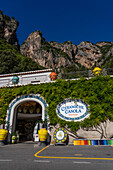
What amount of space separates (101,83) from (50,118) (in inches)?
204

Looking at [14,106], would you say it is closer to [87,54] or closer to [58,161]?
[58,161]

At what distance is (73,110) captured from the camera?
10.4m

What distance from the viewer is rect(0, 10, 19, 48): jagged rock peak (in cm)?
6838

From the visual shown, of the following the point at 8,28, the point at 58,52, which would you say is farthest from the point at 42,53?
the point at 8,28

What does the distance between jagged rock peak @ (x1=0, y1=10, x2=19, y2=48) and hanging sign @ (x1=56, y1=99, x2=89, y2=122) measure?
6711 cm

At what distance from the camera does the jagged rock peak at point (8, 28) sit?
68375mm

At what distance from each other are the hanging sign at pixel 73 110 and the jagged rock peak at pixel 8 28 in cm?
6711

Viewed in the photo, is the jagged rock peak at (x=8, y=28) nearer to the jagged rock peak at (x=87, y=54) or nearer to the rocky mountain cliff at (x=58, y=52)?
the rocky mountain cliff at (x=58, y=52)

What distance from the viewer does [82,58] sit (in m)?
108

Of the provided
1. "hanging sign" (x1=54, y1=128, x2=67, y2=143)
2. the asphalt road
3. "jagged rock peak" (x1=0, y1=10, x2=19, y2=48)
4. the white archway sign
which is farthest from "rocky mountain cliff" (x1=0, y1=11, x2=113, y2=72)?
the asphalt road

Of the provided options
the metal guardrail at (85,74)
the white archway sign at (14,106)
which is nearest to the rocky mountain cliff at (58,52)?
the metal guardrail at (85,74)

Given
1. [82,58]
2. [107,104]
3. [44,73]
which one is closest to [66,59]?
[82,58]

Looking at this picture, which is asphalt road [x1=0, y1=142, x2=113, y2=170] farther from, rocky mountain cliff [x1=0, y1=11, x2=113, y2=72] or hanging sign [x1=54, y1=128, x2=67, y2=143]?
rocky mountain cliff [x1=0, y1=11, x2=113, y2=72]

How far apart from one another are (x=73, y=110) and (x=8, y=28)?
7516 centimetres
